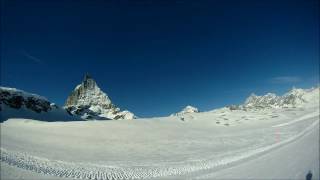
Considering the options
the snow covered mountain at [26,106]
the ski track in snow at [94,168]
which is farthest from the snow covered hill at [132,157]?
the snow covered mountain at [26,106]

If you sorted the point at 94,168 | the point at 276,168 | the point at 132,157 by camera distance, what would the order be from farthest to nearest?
the point at 132,157, the point at 276,168, the point at 94,168

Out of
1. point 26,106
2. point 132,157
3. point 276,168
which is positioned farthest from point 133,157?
point 26,106

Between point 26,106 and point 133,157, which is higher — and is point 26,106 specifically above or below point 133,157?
above

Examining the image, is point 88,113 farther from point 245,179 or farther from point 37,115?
point 245,179

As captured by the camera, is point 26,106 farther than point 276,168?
Yes

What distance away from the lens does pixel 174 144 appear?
23.9 metres

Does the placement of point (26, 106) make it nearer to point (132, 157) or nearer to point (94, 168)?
point (132, 157)

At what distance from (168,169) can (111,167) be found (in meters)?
2.85

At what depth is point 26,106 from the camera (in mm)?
70375

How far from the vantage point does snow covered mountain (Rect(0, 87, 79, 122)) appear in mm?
63756

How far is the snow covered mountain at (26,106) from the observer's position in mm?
63756

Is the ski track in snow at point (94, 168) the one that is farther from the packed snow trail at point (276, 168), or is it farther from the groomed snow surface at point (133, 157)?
the packed snow trail at point (276, 168)

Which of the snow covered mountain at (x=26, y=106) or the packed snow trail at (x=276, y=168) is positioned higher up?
Result: the snow covered mountain at (x=26, y=106)

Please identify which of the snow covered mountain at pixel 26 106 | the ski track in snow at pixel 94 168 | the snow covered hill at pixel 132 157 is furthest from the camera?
the snow covered mountain at pixel 26 106
